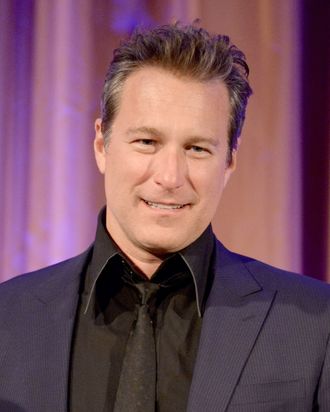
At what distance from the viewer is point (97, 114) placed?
77.2 inches

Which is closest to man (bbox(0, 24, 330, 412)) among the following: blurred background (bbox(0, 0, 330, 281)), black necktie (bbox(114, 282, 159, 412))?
black necktie (bbox(114, 282, 159, 412))

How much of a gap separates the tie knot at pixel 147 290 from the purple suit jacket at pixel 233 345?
0.10 m

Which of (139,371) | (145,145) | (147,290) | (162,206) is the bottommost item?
(139,371)

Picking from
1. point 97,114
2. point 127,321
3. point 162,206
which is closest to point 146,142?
point 162,206

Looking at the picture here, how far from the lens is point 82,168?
1.97 m

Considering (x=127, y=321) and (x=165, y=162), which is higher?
(x=165, y=162)

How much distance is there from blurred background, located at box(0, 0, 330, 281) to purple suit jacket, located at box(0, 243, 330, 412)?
1.55ft

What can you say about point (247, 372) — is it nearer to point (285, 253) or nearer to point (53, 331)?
point (53, 331)

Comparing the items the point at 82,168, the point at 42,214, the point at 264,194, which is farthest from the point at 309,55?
the point at 42,214

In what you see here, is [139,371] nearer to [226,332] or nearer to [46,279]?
[226,332]

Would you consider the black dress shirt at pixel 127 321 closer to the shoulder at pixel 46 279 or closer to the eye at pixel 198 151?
the shoulder at pixel 46 279

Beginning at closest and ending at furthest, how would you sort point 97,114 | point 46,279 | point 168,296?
point 168,296, point 46,279, point 97,114

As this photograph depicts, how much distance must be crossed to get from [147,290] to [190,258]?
10cm

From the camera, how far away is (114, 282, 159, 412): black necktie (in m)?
1.26
